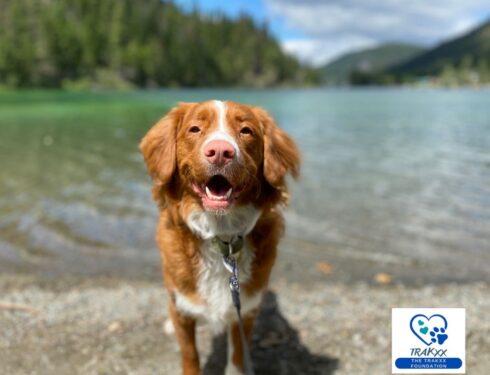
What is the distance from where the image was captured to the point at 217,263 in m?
4.33

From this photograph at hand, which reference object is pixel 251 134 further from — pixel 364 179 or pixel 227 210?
pixel 364 179

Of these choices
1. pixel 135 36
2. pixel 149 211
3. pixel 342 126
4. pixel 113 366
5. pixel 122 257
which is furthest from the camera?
pixel 135 36

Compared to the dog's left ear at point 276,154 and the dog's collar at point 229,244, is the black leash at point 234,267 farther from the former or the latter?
the dog's left ear at point 276,154

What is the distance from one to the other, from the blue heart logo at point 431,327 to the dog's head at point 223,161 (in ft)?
6.45

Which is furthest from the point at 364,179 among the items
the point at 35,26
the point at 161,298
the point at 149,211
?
the point at 35,26

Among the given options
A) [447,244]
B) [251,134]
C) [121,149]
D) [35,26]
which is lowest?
[447,244]

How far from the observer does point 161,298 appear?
22.4ft

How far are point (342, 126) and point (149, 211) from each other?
26501 mm

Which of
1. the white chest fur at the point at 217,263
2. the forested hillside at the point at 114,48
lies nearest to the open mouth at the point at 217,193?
the white chest fur at the point at 217,263

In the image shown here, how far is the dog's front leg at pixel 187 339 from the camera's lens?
4.51 meters

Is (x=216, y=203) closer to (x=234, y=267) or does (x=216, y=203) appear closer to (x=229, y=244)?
(x=229, y=244)

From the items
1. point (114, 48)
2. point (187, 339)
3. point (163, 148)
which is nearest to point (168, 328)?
point (187, 339)

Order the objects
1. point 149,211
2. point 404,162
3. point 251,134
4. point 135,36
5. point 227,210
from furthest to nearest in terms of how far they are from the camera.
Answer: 1. point 135,36
2. point 404,162
3. point 149,211
4. point 251,134
5. point 227,210

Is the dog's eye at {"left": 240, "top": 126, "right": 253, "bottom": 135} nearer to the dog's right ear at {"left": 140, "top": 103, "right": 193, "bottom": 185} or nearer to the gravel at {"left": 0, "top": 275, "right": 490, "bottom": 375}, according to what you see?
the dog's right ear at {"left": 140, "top": 103, "right": 193, "bottom": 185}
